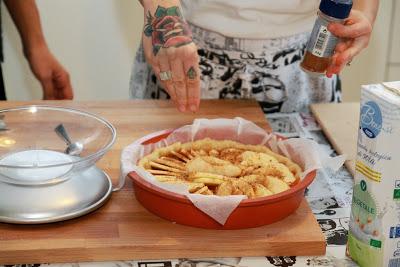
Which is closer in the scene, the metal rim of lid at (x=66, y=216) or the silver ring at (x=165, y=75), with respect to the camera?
the metal rim of lid at (x=66, y=216)

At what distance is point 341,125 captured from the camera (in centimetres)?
125

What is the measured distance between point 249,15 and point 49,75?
52cm

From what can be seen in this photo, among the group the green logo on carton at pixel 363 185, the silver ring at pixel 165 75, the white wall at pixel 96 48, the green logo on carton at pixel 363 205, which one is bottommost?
the white wall at pixel 96 48

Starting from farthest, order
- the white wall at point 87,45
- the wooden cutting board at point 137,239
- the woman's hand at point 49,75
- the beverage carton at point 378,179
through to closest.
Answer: the white wall at point 87,45, the woman's hand at point 49,75, the wooden cutting board at point 137,239, the beverage carton at point 378,179

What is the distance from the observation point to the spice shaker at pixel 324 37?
0.97 meters

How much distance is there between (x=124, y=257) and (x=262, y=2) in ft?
1.99

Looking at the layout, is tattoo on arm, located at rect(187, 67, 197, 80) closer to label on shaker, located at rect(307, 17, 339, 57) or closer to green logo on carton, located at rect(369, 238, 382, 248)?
label on shaker, located at rect(307, 17, 339, 57)

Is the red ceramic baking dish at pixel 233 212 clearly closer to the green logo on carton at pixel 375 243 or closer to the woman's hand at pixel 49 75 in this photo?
the green logo on carton at pixel 375 243

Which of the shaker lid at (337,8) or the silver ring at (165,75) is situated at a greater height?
the shaker lid at (337,8)

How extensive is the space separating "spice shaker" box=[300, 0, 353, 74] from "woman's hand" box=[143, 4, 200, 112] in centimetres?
19

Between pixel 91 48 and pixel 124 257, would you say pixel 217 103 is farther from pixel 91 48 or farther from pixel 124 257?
pixel 91 48

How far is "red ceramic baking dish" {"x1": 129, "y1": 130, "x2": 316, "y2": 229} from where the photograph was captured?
88 centimetres

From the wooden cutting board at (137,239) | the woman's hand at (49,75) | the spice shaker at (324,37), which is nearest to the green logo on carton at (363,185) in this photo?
the wooden cutting board at (137,239)

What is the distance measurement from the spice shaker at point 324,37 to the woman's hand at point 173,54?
0.61ft
